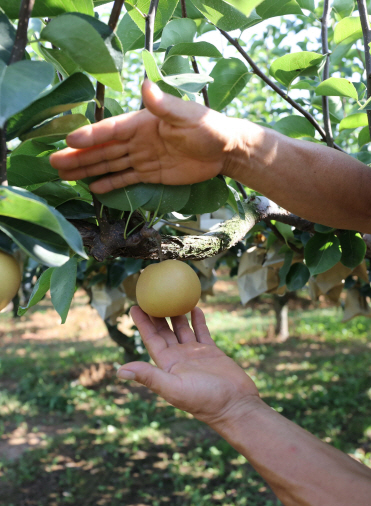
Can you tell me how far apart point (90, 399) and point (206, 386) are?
11.9 ft

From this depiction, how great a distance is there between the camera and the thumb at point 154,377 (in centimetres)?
86

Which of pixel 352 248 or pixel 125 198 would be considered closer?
pixel 125 198

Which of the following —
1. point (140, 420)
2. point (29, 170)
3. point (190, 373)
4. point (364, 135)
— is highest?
point (29, 170)

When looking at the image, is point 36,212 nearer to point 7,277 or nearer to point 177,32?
point 7,277

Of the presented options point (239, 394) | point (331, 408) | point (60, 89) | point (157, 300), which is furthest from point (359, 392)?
point (60, 89)

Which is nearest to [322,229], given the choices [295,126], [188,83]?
[295,126]

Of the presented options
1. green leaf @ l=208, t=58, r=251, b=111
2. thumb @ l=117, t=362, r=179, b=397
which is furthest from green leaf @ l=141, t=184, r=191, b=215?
green leaf @ l=208, t=58, r=251, b=111

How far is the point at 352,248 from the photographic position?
4.19ft

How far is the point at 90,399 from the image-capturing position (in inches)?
166

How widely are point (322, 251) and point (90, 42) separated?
3.10 ft

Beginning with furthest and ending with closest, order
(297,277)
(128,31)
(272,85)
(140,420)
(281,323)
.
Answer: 1. (281,323)
2. (140,420)
3. (297,277)
4. (272,85)
5. (128,31)

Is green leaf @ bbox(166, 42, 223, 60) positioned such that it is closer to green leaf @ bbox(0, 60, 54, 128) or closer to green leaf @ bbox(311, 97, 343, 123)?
green leaf @ bbox(0, 60, 54, 128)

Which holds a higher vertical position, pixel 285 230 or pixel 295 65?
pixel 295 65

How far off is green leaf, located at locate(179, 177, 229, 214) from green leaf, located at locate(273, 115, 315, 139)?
510 millimetres
